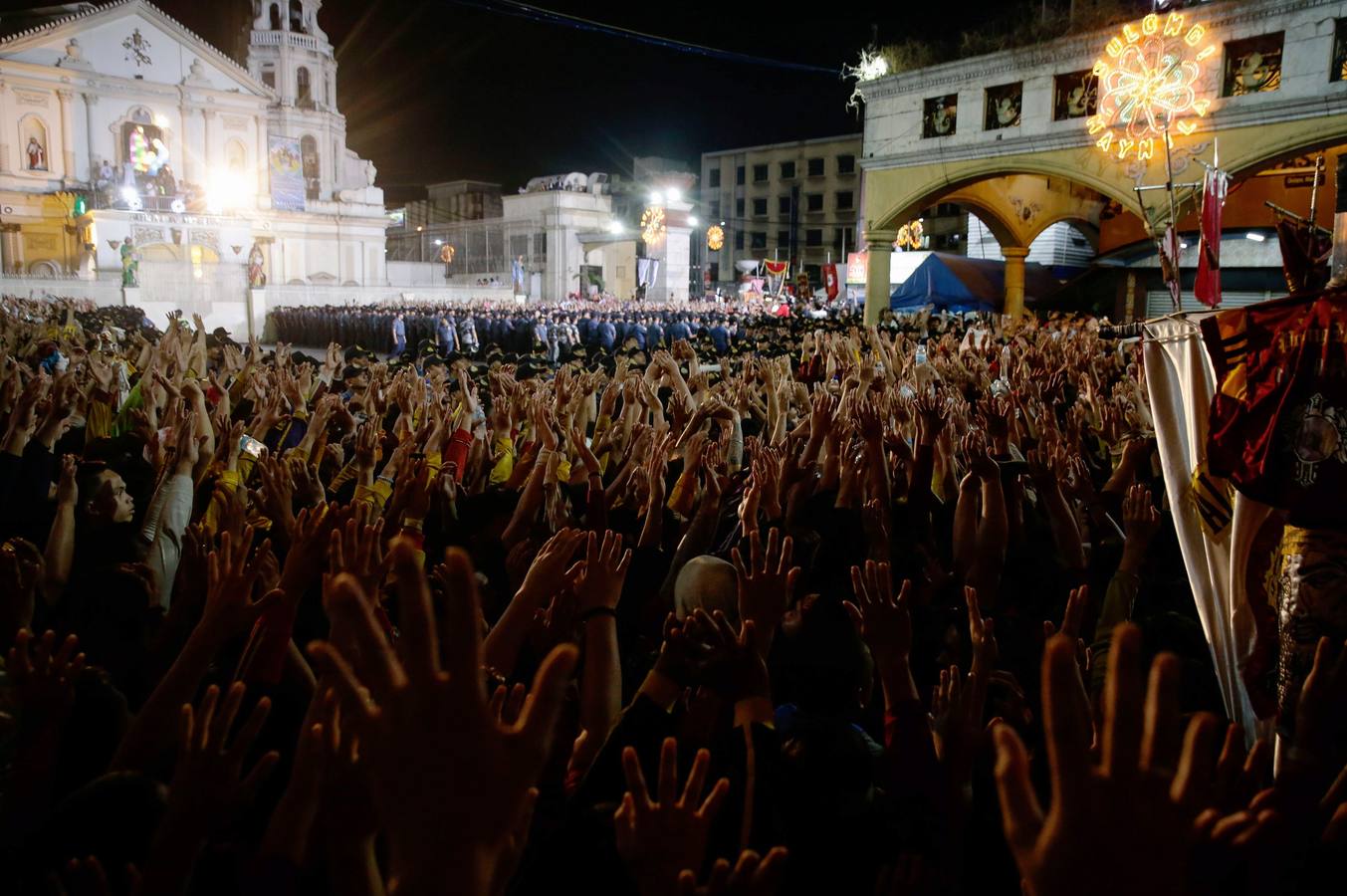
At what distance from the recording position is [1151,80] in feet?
41.5

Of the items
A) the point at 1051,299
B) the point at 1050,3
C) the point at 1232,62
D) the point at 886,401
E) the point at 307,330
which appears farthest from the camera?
the point at 307,330

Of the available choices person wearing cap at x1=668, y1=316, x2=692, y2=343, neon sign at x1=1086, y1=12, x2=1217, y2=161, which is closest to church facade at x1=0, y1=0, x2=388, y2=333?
person wearing cap at x1=668, y1=316, x2=692, y2=343

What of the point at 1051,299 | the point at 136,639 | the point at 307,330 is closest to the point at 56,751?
the point at 136,639

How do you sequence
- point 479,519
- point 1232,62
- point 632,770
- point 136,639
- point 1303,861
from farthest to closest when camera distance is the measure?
point 1232,62 → point 479,519 → point 136,639 → point 1303,861 → point 632,770

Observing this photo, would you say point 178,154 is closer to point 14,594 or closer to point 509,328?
point 509,328

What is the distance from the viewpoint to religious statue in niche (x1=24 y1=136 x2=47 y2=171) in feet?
151

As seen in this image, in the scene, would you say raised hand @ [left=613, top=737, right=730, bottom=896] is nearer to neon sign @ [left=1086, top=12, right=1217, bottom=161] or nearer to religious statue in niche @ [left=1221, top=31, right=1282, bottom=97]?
neon sign @ [left=1086, top=12, right=1217, bottom=161]

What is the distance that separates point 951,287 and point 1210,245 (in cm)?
1445

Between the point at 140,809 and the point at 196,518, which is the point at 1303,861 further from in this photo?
the point at 196,518

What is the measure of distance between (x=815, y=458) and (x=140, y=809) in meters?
3.57

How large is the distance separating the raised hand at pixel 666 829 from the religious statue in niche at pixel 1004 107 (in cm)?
1848

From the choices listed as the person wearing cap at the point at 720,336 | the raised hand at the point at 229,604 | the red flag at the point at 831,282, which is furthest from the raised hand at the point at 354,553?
the red flag at the point at 831,282

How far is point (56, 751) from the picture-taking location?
1854mm

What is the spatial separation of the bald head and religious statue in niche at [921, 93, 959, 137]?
1782 centimetres
